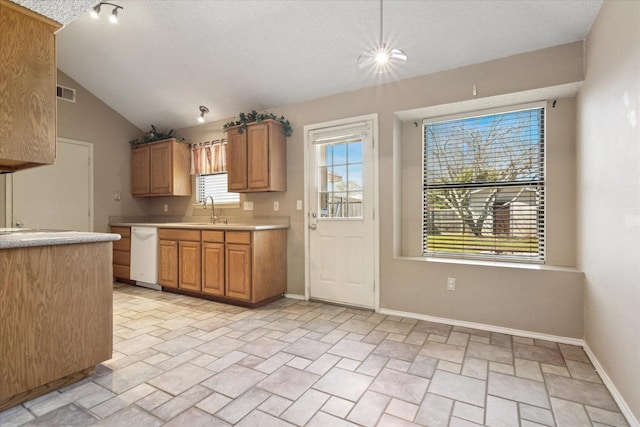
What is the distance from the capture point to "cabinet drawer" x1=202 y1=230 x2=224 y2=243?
3729 mm

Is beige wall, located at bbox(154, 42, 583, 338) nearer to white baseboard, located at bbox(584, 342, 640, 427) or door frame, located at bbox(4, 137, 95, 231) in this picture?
white baseboard, located at bbox(584, 342, 640, 427)

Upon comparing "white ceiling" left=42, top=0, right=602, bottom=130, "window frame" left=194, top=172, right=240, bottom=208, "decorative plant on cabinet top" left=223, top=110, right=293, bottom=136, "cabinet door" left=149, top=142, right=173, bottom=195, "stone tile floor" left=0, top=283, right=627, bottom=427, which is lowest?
"stone tile floor" left=0, top=283, right=627, bottom=427

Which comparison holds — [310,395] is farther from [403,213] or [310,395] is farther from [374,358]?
[403,213]

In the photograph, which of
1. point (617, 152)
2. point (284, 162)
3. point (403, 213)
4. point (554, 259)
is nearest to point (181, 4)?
point (284, 162)

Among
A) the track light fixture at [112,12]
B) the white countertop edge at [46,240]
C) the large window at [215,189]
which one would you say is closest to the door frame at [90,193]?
the large window at [215,189]

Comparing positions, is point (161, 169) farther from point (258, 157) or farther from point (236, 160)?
point (258, 157)

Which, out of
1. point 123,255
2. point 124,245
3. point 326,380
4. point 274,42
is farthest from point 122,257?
point 326,380

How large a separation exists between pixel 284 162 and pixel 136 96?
8.35 feet

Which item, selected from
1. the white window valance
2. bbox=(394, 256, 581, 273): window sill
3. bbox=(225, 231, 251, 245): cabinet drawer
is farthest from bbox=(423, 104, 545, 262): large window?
the white window valance

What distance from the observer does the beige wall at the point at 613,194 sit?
5.43ft

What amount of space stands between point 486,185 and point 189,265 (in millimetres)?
3493

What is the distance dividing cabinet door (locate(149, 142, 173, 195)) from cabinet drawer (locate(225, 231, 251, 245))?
5.90ft

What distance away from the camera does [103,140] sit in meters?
4.98

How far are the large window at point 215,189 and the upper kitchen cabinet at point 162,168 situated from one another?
0.62ft
